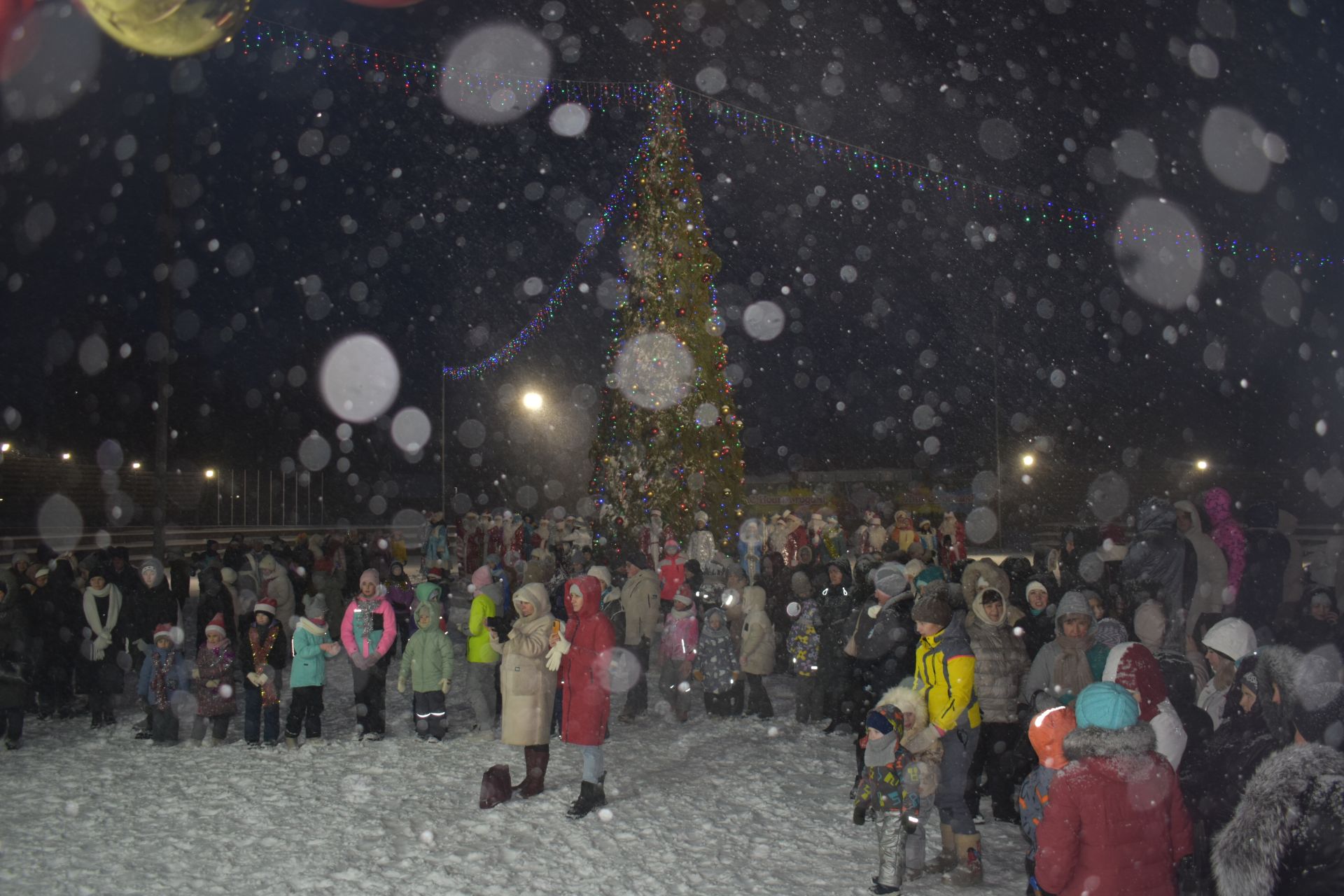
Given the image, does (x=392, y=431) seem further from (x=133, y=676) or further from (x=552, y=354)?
(x=133, y=676)

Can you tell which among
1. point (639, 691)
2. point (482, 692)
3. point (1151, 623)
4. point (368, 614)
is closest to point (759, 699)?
point (639, 691)

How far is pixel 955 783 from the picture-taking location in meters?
5.48

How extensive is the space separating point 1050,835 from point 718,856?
9.65ft

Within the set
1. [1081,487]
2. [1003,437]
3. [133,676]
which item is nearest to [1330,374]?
[1081,487]

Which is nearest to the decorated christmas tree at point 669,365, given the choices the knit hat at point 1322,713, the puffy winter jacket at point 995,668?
the puffy winter jacket at point 995,668

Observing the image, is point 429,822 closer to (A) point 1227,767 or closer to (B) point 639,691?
(B) point 639,691

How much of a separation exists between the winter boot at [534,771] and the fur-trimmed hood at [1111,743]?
15.2ft

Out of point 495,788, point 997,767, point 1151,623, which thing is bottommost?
point 495,788

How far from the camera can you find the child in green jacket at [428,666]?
8781 mm

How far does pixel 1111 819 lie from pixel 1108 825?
22 millimetres

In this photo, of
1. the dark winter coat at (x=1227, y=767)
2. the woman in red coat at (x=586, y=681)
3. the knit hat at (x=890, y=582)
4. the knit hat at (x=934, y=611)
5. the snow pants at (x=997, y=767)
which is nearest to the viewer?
the dark winter coat at (x=1227, y=767)

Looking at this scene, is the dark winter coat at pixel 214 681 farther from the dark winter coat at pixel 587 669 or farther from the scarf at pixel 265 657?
the dark winter coat at pixel 587 669

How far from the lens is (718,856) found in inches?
234

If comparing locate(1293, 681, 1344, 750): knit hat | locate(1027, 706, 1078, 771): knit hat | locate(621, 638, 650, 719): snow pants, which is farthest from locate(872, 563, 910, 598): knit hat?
locate(621, 638, 650, 719): snow pants
